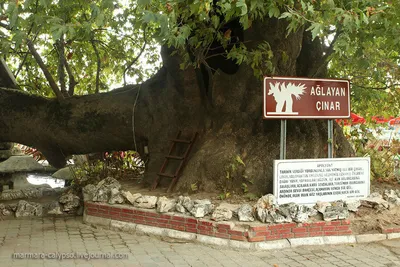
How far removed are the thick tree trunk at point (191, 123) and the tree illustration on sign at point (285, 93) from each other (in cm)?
64

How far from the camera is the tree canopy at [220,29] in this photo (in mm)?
4918

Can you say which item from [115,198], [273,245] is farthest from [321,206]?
[115,198]

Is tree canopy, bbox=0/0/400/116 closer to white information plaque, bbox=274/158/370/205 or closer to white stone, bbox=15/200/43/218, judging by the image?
white information plaque, bbox=274/158/370/205

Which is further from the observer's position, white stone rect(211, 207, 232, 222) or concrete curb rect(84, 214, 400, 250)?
white stone rect(211, 207, 232, 222)

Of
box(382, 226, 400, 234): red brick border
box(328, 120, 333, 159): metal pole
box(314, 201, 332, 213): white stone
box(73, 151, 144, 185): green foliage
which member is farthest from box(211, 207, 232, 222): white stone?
box(73, 151, 144, 185): green foliage

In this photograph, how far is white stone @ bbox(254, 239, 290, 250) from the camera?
605 cm

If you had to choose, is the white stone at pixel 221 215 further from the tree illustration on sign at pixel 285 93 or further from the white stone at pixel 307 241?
the tree illustration on sign at pixel 285 93

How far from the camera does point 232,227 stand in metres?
6.14

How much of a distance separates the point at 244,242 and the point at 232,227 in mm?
245

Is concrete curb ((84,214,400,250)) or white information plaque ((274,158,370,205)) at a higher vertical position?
white information plaque ((274,158,370,205))

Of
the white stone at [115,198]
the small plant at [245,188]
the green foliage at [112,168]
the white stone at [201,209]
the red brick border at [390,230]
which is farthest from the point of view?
the green foliage at [112,168]

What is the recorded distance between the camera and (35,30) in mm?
5523

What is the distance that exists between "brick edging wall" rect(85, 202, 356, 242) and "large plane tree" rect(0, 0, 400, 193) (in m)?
0.92

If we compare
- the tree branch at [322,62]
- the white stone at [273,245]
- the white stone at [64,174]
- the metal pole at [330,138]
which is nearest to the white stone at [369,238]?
the white stone at [273,245]
